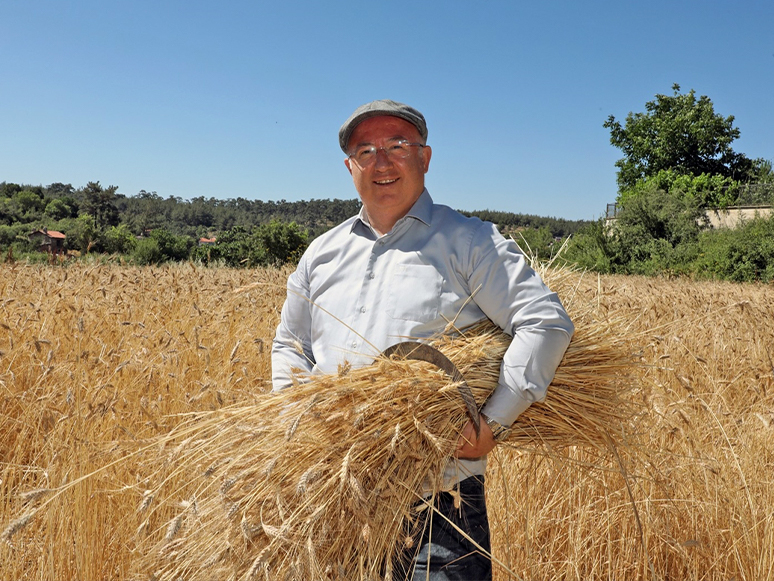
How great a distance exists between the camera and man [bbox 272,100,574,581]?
1.46 meters

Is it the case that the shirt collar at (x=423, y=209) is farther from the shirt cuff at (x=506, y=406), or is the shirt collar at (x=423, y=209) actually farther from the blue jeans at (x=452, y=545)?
the blue jeans at (x=452, y=545)

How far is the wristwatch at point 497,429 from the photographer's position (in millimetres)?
1483

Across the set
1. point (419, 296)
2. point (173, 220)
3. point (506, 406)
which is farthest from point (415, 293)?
point (173, 220)

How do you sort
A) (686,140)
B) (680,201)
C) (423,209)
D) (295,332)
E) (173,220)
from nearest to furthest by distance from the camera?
(423,209) < (295,332) < (680,201) < (686,140) < (173,220)

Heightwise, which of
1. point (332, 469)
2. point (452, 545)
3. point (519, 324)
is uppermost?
point (519, 324)

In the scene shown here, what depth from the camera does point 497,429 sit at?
1.50 meters

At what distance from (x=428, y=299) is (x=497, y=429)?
41 centimetres

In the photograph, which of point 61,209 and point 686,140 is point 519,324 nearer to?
point 686,140

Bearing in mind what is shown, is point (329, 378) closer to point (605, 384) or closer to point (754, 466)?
point (605, 384)

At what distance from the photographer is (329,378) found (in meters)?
1.45

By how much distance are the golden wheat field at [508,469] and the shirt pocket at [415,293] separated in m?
0.44

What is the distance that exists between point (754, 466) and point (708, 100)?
4077cm

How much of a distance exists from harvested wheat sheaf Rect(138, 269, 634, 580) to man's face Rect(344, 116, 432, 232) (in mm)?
492

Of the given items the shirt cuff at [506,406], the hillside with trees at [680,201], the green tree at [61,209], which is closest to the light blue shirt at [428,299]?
the shirt cuff at [506,406]
